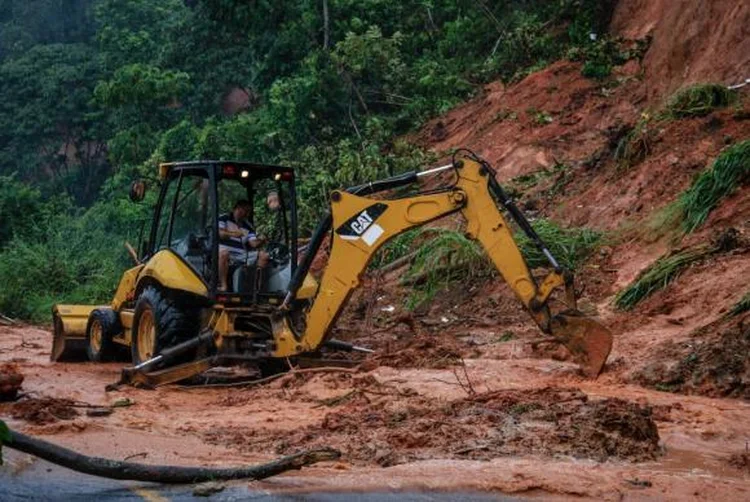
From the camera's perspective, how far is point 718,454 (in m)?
7.50

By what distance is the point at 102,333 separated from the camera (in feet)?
45.3

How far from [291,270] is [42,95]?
32.6 m

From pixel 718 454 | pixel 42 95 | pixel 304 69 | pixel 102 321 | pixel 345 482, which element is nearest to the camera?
pixel 345 482

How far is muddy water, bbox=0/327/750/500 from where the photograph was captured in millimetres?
6512

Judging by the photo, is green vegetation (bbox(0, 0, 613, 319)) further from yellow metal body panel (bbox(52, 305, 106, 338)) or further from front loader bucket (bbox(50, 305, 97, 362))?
front loader bucket (bbox(50, 305, 97, 362))

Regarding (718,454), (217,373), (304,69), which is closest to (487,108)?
(304,69)

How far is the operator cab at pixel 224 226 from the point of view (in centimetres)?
1148

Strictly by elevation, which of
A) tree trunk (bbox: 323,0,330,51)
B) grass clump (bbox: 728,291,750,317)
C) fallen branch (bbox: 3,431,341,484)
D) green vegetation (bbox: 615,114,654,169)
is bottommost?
fallen branch (bbox: 3,431,341,484)

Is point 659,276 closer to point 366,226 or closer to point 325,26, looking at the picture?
point 366,226

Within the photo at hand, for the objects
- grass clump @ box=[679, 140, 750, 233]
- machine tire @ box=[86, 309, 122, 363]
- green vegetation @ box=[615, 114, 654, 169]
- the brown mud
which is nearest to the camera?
the brown mud

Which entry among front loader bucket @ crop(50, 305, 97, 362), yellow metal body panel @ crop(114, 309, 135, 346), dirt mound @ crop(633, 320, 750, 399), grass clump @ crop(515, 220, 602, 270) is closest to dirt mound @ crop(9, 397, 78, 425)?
yellow metal body panel @ crop(114, 309, 135, 346)

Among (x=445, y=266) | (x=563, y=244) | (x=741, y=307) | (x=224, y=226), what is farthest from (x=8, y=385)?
(x=563, y=244)

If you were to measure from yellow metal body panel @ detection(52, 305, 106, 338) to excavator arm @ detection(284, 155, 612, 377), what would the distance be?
13.9 ft

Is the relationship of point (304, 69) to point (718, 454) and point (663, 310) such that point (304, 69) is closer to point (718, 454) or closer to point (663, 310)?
point (663, 310)
